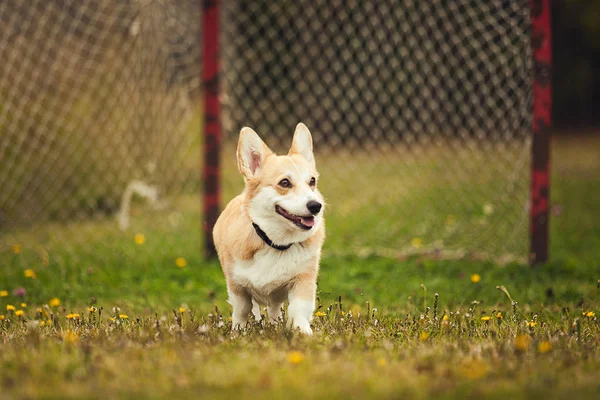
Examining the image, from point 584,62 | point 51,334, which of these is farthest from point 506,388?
point 584,62

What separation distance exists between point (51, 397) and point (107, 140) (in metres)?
5.70

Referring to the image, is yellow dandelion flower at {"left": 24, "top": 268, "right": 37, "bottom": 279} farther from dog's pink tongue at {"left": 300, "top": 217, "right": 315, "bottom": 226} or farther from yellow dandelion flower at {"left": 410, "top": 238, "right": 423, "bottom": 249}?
yellow dandelion flower at {"left": 410, "top": 238, "right": 423, "bottom": 249}

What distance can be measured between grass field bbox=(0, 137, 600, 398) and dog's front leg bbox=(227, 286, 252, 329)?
0.09m

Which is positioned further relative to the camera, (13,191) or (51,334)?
(13,191)

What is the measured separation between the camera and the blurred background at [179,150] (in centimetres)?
577

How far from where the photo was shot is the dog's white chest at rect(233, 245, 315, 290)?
3.18 meters

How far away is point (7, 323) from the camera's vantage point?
343 cm

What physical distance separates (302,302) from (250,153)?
2.64 feet

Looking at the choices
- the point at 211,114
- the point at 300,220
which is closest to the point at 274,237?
the point at 300,220

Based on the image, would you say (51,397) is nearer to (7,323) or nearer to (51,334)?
(51,334)

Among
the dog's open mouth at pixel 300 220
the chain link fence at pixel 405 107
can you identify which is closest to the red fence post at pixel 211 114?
the chain link fence at pixel 405 107

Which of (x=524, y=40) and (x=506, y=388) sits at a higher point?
(x=524, y=40)

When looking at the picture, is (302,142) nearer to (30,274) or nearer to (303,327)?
(303,327)

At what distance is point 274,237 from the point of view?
323 centimetres
